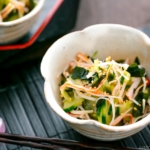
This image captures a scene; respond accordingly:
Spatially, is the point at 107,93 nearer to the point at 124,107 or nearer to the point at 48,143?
the point at 124,107

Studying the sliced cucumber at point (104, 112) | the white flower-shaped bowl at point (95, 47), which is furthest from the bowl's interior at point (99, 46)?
the sliced cucumber at point (104, 112)

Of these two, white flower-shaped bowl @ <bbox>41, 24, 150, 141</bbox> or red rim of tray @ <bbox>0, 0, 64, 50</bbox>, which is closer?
white flower-shaped bowl @ <bbox>41, 24, 150, 141</bbox>

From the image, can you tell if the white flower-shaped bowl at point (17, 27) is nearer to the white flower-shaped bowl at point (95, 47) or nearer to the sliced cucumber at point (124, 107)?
the white flower-shaped bowl at point (95, 47)

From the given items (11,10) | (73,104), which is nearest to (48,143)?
(73,104)

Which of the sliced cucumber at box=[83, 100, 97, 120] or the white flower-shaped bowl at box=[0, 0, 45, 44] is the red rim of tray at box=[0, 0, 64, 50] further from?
→ the sliced cucumber at box=[83, 100, 97, 120]

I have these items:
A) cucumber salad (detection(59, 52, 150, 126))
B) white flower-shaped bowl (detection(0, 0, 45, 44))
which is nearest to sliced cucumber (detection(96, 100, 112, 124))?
cucumber salad (detection(59, 52, 150, 126))

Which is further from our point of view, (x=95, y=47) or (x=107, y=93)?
(x=95, y=47)
